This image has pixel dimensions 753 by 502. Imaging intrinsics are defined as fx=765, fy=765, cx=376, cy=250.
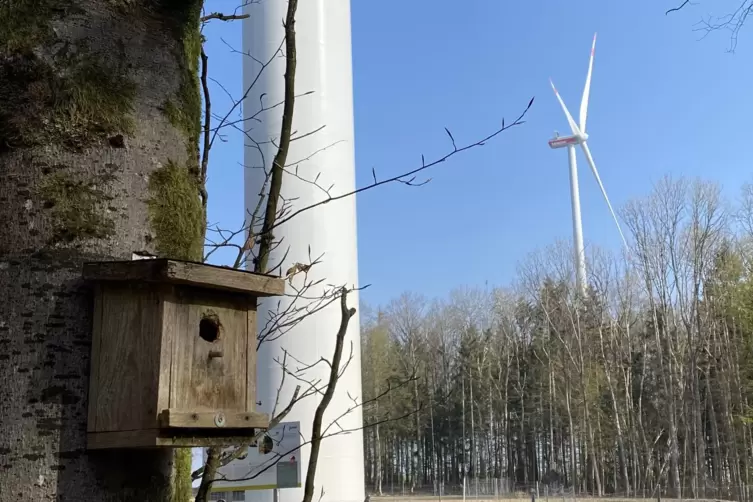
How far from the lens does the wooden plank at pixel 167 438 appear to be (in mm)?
1071

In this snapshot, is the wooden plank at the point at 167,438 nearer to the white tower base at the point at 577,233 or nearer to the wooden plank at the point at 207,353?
the wooden plank at the point at 207,353

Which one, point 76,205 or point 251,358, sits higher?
point 76,205

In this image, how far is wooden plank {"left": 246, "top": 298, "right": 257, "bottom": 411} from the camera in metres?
1.48

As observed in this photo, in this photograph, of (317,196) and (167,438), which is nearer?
(167,438)

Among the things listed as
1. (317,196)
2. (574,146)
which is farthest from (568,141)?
(317,196)

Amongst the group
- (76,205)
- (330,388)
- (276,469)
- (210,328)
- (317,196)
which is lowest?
(276,469)

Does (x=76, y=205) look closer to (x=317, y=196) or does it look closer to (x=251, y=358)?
(x=251, y=358)

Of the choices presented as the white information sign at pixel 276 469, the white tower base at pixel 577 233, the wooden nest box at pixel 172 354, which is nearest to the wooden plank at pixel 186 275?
the wooden nest box at pixel 172 354

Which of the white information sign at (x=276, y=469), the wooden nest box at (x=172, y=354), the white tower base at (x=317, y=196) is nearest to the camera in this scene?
the wooden nest box at (x=172, y=354)

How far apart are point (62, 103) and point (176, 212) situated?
0.24 metres

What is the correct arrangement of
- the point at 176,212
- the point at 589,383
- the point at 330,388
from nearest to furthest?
the point at 176,212 < the point at 330,388 < the point at 589,383

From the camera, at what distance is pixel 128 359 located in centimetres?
122

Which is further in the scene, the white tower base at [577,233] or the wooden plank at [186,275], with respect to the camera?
the white tower base at [577,233]

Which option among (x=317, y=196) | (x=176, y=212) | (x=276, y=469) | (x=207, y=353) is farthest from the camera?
(x=317, y=196)
